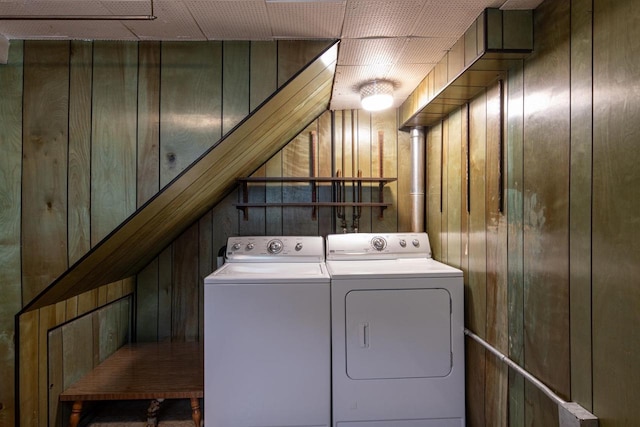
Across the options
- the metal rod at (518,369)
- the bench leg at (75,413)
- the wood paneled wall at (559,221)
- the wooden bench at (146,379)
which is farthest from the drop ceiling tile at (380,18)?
the bench leg at (75,413)

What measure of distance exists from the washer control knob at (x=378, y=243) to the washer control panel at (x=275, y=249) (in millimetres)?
363

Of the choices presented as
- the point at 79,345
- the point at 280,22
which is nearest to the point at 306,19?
the point at 280,22

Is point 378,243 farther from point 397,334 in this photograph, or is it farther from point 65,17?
point 65,17

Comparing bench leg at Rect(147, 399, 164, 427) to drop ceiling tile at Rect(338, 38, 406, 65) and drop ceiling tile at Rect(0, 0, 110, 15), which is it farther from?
→ drop ceiling tile at Rect(338, 38, 406, 65)

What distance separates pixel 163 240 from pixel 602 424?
2395 millimetres

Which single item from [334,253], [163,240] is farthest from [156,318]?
[334,253]

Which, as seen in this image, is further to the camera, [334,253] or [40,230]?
[334,253]

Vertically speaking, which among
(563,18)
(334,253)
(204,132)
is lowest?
(334,253)

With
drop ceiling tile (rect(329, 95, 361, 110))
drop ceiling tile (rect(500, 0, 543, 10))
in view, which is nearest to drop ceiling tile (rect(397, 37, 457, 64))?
drop ceiling tile (rect(500, 0, 543, 10))

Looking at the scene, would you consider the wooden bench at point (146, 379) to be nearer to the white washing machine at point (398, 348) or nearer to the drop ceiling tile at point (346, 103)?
the white washing machine at point (398, 348)

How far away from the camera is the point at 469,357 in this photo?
1896 millimetres

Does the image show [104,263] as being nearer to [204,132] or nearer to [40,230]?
[40,230]

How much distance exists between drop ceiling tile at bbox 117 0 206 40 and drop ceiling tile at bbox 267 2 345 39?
34 centimetres

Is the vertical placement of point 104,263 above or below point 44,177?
below
